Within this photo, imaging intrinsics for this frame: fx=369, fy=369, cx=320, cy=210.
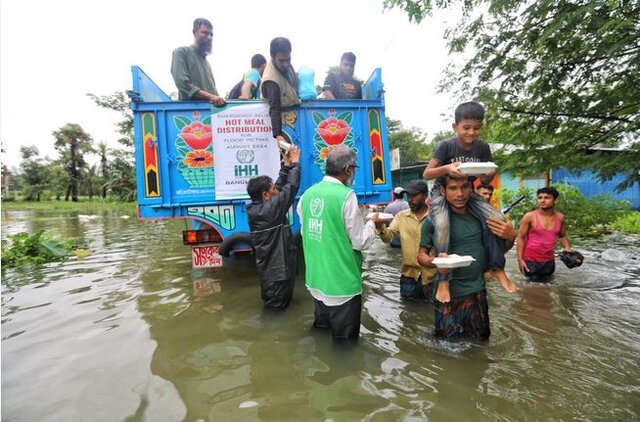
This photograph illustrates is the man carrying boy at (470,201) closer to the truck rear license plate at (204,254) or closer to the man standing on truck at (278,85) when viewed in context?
the man standing on truck at (278,85)

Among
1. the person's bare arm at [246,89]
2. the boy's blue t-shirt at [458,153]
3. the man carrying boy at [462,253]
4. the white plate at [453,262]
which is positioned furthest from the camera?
the person's bare arm at [246,89]

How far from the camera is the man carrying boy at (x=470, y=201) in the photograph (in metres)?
2.61

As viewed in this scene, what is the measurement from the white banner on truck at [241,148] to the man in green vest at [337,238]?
163cm

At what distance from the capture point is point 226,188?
4.18 meters

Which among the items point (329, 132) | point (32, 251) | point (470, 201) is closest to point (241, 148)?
point (329, 132)

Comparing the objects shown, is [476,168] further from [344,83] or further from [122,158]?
[122,158]

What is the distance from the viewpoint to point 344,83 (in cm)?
548

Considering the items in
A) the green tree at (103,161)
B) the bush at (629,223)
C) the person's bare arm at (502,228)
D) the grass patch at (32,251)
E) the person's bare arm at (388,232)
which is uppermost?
the green tree at (103,161)

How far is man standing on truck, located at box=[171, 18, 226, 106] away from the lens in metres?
4.23

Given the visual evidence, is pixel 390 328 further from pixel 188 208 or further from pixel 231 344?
pixel 188 208

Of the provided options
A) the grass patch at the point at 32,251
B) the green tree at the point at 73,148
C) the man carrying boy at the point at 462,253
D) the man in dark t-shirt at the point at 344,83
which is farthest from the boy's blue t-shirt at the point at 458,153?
the green tree at the point at 73,148

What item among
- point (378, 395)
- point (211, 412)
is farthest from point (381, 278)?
point (211, 412)

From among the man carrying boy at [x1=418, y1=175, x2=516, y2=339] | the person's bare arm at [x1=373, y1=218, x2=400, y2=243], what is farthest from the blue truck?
the man carrying boy at [x1=418, y1=175, x2=516, y2=339]

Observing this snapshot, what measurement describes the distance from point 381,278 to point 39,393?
13.2ft
